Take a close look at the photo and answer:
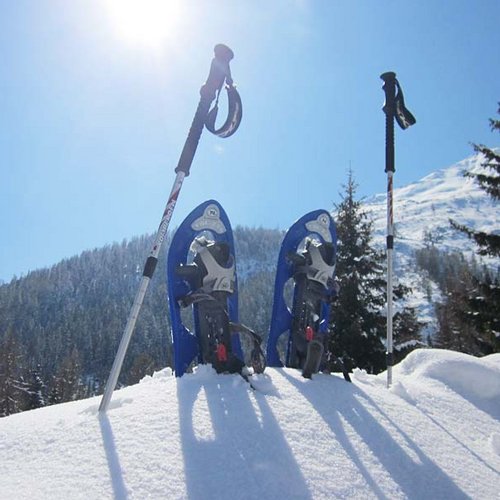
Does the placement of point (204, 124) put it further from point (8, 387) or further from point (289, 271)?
point (8, 387)

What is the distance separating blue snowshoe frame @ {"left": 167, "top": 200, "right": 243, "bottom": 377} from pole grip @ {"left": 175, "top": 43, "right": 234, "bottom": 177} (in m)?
1.66

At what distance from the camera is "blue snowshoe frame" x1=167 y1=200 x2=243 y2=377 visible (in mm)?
5762

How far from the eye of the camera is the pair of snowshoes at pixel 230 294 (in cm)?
533

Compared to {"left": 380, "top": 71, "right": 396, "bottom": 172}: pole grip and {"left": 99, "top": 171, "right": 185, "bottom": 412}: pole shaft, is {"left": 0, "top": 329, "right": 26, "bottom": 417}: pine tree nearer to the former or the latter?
{"left": 99, "top": 171, "right": 185, "bottom": 412}: pole shaft

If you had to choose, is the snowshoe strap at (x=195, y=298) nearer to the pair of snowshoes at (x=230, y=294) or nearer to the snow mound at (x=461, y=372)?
the pair of snowshoes at (x=230, y=294)

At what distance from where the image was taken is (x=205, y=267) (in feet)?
17.9

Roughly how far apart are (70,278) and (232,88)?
520 ft

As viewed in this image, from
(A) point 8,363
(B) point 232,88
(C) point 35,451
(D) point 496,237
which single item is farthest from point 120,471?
(A) point 8,363

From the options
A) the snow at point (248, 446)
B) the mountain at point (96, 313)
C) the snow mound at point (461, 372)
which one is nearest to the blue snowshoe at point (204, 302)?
the snow at point (248, 446)

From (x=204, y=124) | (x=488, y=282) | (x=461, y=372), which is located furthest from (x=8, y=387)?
(x=204, y=124)

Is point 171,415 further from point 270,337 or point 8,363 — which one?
point 8,363

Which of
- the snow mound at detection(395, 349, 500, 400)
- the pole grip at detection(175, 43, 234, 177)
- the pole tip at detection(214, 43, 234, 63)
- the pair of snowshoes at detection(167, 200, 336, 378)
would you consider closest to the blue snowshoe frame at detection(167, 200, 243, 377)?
the pair of snowshoes at detection(167, 200, 336, 378)

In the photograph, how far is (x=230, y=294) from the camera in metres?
5.60

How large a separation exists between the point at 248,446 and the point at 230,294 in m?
2.65
